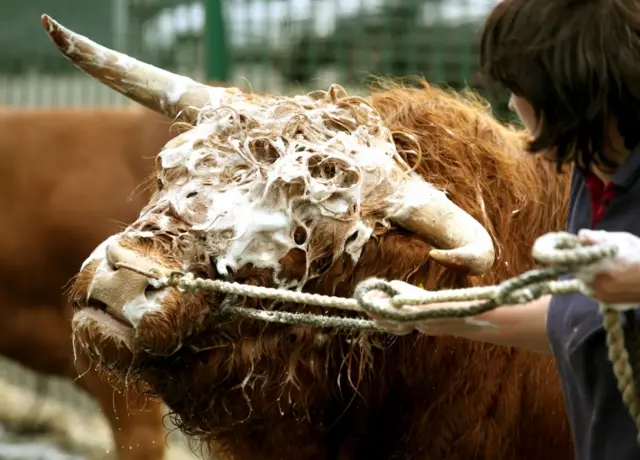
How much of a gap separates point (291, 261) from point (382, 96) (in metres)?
0.73

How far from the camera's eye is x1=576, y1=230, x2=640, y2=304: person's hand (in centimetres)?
139

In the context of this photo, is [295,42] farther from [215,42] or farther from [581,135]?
[581,135]

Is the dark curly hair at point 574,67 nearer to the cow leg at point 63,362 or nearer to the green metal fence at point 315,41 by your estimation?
the cow leg at point 63,362

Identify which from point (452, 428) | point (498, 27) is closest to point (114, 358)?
point (452, 428)

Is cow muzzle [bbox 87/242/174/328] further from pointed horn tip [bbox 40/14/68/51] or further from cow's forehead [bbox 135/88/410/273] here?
pointed horn tip [bbox 40/14/68/51]

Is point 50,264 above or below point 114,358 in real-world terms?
below

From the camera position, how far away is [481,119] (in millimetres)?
2771

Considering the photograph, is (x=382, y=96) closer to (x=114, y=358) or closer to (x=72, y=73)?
(x=114, y=358)

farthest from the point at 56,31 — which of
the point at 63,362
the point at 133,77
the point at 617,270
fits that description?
the point at 63,362

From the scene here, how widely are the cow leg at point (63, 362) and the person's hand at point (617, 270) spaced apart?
12.3 feet

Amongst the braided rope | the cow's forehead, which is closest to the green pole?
the cow's forehead

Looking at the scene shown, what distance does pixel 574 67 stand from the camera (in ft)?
5.16

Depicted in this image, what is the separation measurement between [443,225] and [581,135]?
2.07 feet

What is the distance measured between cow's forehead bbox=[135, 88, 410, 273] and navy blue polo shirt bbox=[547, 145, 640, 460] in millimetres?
660
